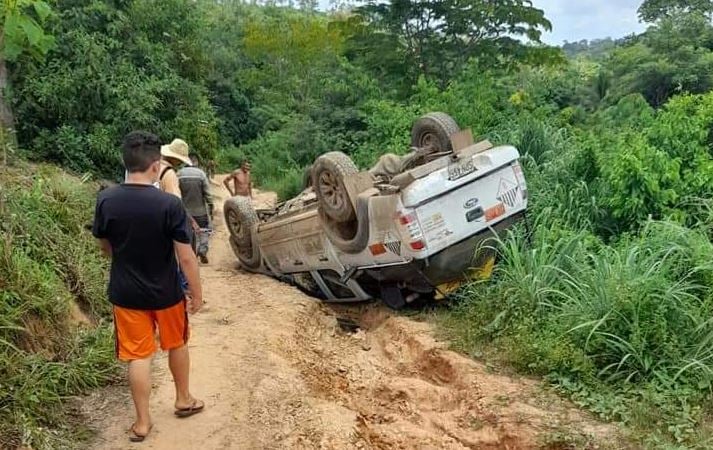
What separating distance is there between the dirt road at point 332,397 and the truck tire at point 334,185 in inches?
45.3

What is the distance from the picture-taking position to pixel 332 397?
4914mm

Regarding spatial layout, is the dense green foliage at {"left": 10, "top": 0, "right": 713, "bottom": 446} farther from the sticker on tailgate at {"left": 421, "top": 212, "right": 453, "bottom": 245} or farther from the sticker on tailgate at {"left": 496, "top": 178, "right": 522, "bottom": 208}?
the sticker on tailgate at {"left": 421, "top": 212, "right": 453, "bottom": 245}

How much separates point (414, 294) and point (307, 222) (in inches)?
55.1

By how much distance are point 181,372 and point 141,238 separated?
93 centimetres

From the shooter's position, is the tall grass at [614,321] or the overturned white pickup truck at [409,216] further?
the overturned white pickup truck at [409,216]

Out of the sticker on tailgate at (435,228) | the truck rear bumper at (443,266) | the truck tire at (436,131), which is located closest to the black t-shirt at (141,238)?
the sticker on tailgate at (435,228)

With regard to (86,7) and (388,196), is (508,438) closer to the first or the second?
(388,196)

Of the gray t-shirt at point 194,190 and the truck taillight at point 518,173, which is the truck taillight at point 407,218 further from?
the gray t-shirt at point 194,190

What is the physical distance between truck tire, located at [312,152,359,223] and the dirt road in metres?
1.15

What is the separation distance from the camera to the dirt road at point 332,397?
158 inches

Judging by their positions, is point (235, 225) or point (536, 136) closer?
point (235, 225)

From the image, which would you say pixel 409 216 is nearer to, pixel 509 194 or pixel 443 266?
pixel 443 266

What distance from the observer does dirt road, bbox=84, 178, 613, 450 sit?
4008mm

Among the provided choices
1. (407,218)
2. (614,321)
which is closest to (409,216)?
(407,218)
